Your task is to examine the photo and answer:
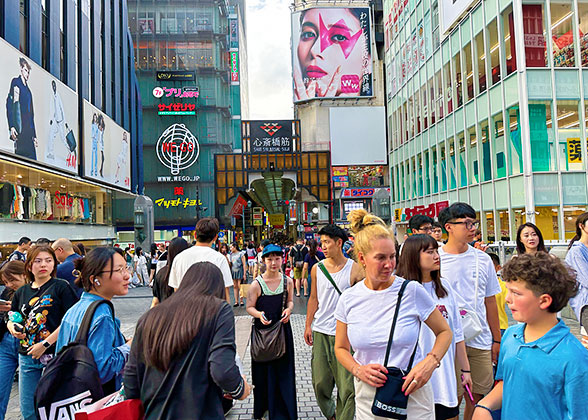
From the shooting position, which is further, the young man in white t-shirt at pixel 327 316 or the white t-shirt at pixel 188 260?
the white t-shirt at pixel 188 260

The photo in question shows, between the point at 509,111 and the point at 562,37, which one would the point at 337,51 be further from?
the point at 562,37

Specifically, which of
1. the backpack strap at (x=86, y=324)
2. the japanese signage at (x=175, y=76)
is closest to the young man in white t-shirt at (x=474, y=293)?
the backpack strap at (x=86, y=324)

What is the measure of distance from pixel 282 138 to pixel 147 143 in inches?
Result: 958

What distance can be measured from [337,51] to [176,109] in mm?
20289

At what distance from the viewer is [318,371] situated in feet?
15.0

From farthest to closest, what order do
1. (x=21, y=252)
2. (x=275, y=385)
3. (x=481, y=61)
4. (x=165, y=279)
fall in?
(x=481, y=61)
(x=21, y=252)
(x=165, y=279)
(x=275, y=385)

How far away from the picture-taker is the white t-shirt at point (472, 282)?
155 inches

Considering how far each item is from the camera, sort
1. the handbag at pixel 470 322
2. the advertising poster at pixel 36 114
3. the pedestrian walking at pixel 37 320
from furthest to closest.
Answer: the advertising poster at pixel 36 114, the handbag at pixel 470 322, the pedestrian walking at pixel 37 320

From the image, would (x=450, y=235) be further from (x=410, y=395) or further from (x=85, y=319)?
(x=85, y=319)

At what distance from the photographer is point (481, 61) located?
2242 centimetres

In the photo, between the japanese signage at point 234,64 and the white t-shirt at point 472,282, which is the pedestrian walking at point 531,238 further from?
the japanese signage at point 234,64

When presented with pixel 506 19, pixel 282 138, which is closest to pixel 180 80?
pixel 282 138

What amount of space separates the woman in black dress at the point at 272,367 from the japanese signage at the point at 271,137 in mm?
29487

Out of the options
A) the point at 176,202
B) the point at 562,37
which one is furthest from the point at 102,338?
the point at 176,202
